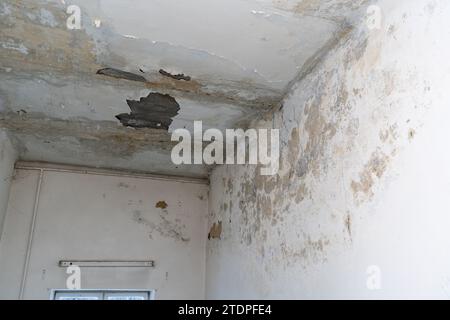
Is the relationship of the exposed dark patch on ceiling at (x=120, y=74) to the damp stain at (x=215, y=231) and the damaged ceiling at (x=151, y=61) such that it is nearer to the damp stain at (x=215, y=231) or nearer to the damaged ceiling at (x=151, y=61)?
the damaged ceiling at (x=151, y=61)

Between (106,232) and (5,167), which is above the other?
(5,167)

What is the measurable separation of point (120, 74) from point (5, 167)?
5.65ft

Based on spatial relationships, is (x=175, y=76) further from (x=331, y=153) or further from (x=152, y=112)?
(x=331, y=153)

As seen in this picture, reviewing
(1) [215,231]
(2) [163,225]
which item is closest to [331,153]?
(1) [215,231]

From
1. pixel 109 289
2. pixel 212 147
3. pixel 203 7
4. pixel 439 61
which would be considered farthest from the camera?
pixel 109 289

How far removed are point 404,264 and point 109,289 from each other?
293 centimetres

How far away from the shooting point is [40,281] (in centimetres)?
340

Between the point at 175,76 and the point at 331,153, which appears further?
the point at 175,76

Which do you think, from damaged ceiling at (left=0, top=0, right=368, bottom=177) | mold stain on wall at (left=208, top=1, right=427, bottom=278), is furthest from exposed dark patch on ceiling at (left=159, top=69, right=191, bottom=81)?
mold stain on wall at (left=208, top=1, right=427, bottom=278)

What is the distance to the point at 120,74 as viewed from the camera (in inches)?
85.1

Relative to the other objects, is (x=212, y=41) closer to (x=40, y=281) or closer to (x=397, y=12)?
(x=397, y=12)

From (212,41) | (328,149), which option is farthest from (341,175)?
(212,41)

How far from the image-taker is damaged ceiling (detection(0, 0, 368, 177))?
1.65 m

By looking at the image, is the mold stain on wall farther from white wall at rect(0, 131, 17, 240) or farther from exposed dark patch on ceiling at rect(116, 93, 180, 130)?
white wall at rect(0, 131, 17, 240)
